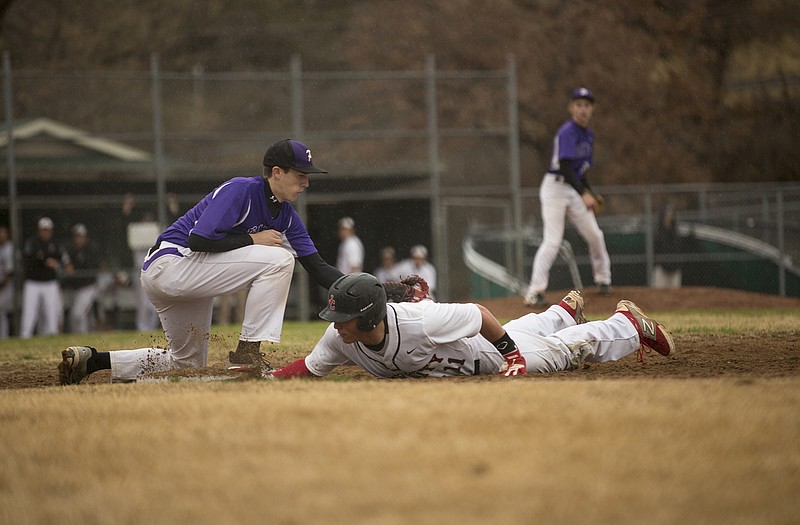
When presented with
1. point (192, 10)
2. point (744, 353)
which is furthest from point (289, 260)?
point (192, 10)

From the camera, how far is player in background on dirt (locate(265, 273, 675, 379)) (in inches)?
220

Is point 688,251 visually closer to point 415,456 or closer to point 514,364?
point 514,364

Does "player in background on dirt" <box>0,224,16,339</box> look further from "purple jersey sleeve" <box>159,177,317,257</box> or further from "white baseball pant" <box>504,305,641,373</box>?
"white baseball pant" <box>504,305,641,373</box>

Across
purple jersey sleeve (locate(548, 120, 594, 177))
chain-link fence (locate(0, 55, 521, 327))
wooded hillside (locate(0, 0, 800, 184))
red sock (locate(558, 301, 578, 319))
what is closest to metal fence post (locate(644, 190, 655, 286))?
chain-link fence (locate(0, 55, 521, 327))

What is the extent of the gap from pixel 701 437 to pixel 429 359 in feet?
7.47

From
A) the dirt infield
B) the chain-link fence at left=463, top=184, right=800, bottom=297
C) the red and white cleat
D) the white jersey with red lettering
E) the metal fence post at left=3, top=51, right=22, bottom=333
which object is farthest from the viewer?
the chain-link fence at left=463, top=184, right=800, bottom=297

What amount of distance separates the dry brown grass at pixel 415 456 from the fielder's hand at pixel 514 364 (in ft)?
3.15

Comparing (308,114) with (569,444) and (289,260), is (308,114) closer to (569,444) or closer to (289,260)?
(289,260)

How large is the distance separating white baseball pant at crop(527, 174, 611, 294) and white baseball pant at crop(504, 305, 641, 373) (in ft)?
14.5

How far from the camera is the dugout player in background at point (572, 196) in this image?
35.9 ft

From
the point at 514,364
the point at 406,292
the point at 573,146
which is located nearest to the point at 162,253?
the point at 406,292

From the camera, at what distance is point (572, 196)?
11.2m

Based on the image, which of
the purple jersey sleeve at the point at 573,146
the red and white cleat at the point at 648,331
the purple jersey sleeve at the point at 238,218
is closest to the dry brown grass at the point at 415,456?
the purple jersey sleeve at the point at 238,218

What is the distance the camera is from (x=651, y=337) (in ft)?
22.4
